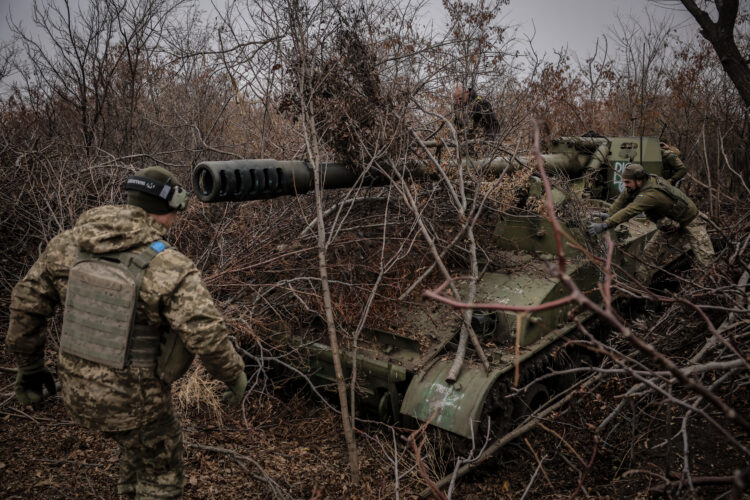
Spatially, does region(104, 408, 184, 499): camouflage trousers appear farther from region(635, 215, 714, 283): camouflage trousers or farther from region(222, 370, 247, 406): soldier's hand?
region(635, 215, 714, 283): camouflage trousers

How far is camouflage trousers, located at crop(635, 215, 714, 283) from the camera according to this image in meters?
5.65

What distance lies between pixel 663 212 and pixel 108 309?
212 inches

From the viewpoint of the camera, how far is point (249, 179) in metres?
3.15

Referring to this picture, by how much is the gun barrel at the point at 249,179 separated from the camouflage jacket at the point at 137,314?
47 centimetres

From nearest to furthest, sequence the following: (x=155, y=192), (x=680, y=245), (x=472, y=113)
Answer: (x=155, y=192)
(x=472, y=113)
(x=680, y=245)

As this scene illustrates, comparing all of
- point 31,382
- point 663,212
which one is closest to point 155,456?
point 31,382

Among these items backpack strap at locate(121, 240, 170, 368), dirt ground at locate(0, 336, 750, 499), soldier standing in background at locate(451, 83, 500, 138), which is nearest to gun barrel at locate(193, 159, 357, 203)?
backpack strap at locate(121, 240, 170, 368)

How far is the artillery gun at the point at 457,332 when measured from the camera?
3.38 metres

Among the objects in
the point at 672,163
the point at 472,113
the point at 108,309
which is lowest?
the point at 108,309

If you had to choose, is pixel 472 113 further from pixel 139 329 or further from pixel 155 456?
pixel 155 456

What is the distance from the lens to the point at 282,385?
475cm

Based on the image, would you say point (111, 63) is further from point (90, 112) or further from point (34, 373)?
point (34, 373)

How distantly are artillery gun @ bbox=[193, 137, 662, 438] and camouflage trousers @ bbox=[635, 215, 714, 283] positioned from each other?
0.53 metres

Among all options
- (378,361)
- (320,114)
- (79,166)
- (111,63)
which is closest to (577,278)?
(378,361)
